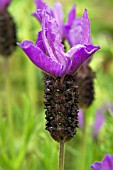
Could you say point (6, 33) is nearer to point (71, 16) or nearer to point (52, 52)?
point (71, 16)

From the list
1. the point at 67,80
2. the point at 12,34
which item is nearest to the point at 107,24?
the point at 12,34

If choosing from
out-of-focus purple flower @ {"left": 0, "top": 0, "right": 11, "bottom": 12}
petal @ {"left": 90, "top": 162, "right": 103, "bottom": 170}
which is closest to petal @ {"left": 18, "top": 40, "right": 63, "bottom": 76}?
petal @ {"left": 90, "top": 162, "right": 103, "bottom": 170}

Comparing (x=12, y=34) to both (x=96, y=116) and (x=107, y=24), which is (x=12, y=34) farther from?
(x=107, y=24)

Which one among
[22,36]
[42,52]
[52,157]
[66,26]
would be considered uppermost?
[22,36]

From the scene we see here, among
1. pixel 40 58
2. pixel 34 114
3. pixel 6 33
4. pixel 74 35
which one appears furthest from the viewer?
pixel 34 114

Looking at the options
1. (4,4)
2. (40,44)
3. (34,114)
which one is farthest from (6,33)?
(40,44)

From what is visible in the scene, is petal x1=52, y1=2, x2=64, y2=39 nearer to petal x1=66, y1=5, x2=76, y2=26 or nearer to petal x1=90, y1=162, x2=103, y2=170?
petal x1=66, y1=5, x2=76, y2=26
